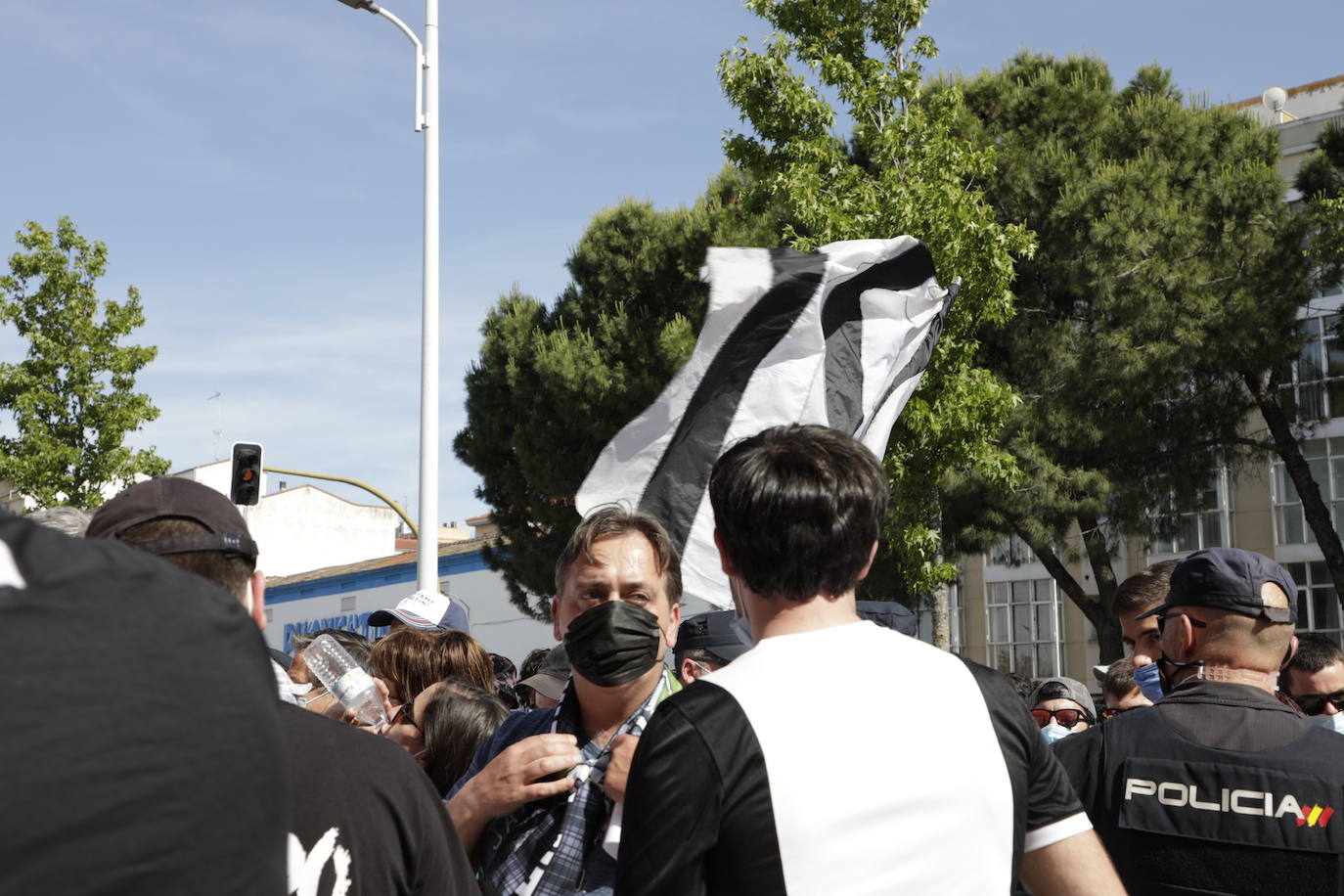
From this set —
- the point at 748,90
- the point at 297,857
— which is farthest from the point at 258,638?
the point at 748,90

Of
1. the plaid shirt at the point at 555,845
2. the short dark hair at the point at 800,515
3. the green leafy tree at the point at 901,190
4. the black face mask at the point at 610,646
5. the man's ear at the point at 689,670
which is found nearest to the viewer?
the short dark hair at the point at 800,515

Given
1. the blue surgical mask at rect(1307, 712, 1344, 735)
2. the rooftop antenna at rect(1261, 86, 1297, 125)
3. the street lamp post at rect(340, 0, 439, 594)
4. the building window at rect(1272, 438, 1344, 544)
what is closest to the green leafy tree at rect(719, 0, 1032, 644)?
the street lamp post at rect(340, 0, 439, 594)

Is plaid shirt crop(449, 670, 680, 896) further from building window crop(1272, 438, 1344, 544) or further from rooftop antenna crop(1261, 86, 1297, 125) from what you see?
rooftop antenna crop(1261, 86, 1297, 125)

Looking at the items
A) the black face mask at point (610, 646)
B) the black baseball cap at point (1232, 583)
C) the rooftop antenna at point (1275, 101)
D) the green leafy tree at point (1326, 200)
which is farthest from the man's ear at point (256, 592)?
the rooftop antenna at point (1275, 101)

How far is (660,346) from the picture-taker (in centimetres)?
2231

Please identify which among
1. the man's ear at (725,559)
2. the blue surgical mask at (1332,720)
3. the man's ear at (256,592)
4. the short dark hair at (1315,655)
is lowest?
the blue surgical mask at (1332,720)

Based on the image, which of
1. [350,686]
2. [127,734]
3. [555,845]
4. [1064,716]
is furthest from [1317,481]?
[127,734]

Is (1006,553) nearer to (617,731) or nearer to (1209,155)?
(1209,155)

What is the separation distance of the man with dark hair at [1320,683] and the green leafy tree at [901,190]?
6.77 metres

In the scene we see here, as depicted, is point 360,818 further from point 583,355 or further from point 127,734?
point 583,355

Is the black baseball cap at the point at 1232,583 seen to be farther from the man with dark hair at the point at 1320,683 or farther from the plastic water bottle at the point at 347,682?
the man with dark hair at the point at 1320,683

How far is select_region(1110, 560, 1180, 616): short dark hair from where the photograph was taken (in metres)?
4.57

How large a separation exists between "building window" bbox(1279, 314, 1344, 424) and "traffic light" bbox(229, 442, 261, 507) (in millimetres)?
15521

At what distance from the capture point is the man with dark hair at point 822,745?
6.00 feet
